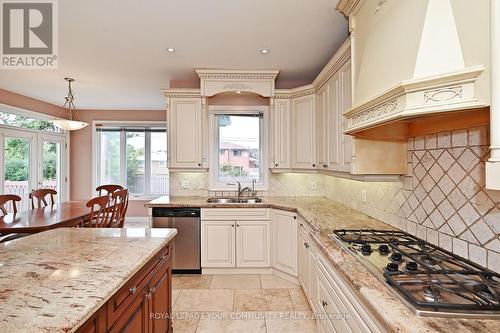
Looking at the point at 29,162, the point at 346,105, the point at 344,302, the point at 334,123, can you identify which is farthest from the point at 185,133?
the point at 29,162

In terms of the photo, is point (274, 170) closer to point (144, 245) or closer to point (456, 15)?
point (144, 245)

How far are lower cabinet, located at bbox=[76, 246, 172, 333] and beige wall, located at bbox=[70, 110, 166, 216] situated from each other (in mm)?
4748

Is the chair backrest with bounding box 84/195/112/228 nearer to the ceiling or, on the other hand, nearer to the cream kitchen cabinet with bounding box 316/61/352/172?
the ceiling

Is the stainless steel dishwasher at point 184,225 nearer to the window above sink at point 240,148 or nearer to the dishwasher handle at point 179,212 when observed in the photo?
the dishwasher handle at point 179,212

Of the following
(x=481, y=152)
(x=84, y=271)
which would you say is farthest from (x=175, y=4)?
(x=481, y=152)

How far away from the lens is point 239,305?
2.62 meters

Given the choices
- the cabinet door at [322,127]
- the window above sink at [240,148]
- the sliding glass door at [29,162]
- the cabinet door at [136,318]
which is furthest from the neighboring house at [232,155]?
the sliding glass door at [29,162]

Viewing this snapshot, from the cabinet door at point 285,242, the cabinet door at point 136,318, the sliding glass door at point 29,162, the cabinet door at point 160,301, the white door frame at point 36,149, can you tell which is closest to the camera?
the cabinet door at point 136,318

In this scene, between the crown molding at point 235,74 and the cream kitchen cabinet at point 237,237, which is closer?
the cream kitchen cabinet at point 237,237

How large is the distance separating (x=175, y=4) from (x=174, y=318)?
2.72 metres

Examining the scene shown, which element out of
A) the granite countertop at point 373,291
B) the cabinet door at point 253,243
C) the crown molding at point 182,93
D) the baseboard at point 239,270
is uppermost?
the crown molding at point 182,93

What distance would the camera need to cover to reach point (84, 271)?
118cm

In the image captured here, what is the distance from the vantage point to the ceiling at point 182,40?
2.19 m

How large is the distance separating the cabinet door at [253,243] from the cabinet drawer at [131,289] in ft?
5.32
